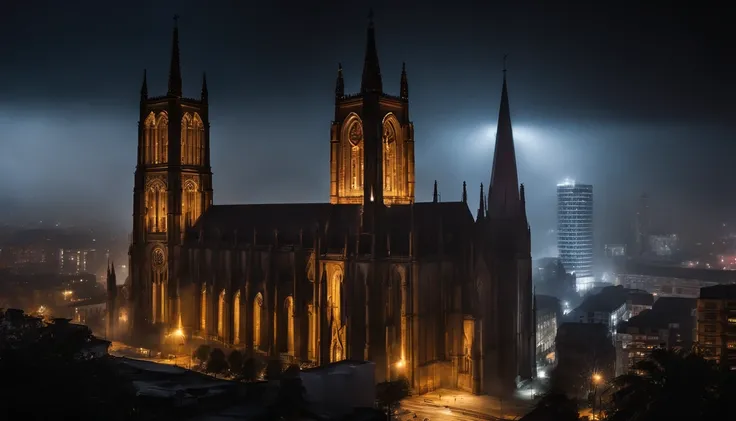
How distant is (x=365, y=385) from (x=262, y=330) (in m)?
18.9

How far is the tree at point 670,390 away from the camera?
26781 mm

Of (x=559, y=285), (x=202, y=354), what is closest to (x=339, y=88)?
(x=202, y=354)

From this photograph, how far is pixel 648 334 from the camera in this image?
89375 millimetres

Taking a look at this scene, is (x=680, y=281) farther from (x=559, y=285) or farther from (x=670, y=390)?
(x=670, y=390)

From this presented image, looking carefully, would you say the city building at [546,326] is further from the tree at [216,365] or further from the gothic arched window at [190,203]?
the tree at [216,365]

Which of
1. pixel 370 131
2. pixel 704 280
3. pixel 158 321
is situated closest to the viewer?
pixel 370 131

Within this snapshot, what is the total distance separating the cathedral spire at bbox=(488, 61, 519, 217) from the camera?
58062 mm

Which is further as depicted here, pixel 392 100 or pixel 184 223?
pixel 184 223

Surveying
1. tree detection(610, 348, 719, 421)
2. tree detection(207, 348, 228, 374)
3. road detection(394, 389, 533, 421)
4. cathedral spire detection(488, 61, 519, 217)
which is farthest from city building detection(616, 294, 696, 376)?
tree detection(610, 348, 719, 421)

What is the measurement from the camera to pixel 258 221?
70125mm

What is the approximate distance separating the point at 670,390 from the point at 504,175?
32707 mm

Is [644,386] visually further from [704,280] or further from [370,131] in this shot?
[704,280]

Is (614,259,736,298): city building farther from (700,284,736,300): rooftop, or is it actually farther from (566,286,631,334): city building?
(700,284,736,300): rooftop

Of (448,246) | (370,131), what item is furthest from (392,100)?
(448,246)
